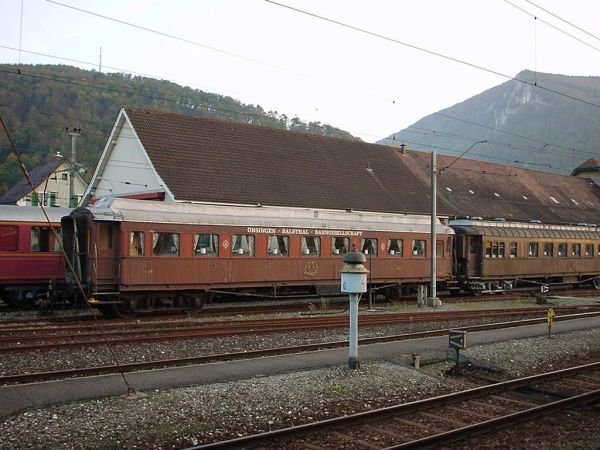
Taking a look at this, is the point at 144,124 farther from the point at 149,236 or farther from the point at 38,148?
the point at 38,148

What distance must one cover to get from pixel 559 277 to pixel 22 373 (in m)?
32.1

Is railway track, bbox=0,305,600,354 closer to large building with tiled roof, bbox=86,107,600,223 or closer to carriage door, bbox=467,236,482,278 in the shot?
carriage door, bbox=467,236,482,278

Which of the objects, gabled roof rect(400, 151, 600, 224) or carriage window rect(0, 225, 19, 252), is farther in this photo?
gabled roof rect(400, 151, 600, 224)

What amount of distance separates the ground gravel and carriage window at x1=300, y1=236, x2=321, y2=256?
1147 centimetres

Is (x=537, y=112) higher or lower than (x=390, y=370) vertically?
higher

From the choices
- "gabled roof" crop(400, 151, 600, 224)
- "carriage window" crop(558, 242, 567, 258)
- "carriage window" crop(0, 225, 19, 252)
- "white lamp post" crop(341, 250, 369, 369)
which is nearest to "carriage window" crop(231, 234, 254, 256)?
"carriage window" crop(0, 225, 19, 252)

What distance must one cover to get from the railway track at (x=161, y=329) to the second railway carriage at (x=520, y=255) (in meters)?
9.80

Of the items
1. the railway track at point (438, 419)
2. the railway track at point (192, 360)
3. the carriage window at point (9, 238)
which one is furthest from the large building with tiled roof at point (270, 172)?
the railway track at point (438, 419)

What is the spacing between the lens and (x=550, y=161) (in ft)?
375

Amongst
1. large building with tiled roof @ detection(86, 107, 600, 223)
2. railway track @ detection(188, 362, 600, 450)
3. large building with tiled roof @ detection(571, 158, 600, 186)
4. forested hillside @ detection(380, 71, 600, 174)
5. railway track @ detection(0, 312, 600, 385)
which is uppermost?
forested hillside @ detection(380, 71, 600, 174)

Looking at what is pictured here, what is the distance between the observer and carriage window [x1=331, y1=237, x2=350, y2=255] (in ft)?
80.8

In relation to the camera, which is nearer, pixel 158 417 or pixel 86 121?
pixel 158 417

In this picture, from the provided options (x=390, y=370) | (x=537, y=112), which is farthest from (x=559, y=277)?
(x=537, y=112)

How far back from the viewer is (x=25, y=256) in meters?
22.0
